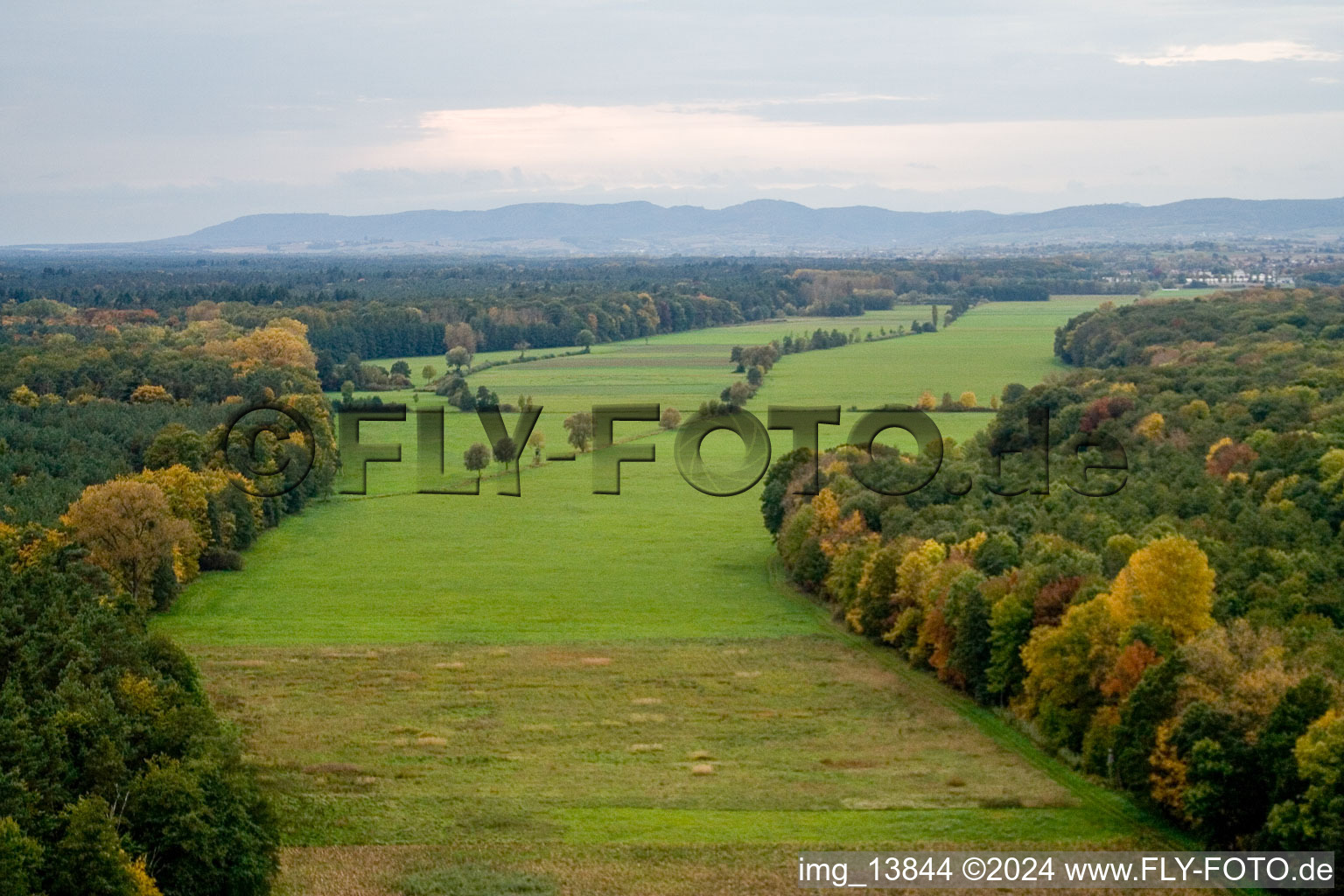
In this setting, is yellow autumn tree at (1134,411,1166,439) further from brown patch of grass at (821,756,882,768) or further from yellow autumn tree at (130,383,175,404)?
yellow autumn tree at (130,383,175,404)

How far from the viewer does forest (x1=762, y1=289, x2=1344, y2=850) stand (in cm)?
3016

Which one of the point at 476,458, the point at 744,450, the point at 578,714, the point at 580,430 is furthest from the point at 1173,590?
the point at 580,430

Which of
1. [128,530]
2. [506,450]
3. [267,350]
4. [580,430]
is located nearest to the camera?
[128,530]

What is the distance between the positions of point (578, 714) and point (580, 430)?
47.5 meters

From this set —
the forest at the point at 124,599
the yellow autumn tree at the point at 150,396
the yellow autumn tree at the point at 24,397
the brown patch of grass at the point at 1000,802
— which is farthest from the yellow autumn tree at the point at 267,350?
the brown patch of grass at the point at 1000,802

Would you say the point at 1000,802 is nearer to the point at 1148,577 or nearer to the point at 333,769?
the point at 1148,577

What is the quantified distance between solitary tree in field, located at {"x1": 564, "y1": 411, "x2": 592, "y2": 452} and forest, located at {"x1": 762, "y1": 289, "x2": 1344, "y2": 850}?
24.7 meters

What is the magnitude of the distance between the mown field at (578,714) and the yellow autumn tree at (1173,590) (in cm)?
455

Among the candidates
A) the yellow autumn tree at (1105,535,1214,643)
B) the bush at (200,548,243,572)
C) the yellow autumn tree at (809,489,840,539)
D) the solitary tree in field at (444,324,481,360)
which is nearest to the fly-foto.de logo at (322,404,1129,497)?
the yellow autumn tree at (809,489,840,539)

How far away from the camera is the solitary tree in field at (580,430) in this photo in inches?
3423

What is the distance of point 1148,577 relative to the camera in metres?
36.6

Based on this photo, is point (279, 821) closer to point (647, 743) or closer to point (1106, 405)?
point (647, 743)

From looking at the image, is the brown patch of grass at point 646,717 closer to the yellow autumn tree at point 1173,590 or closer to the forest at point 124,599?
the forest at point 124,599

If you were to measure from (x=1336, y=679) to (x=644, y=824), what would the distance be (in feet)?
48.7
